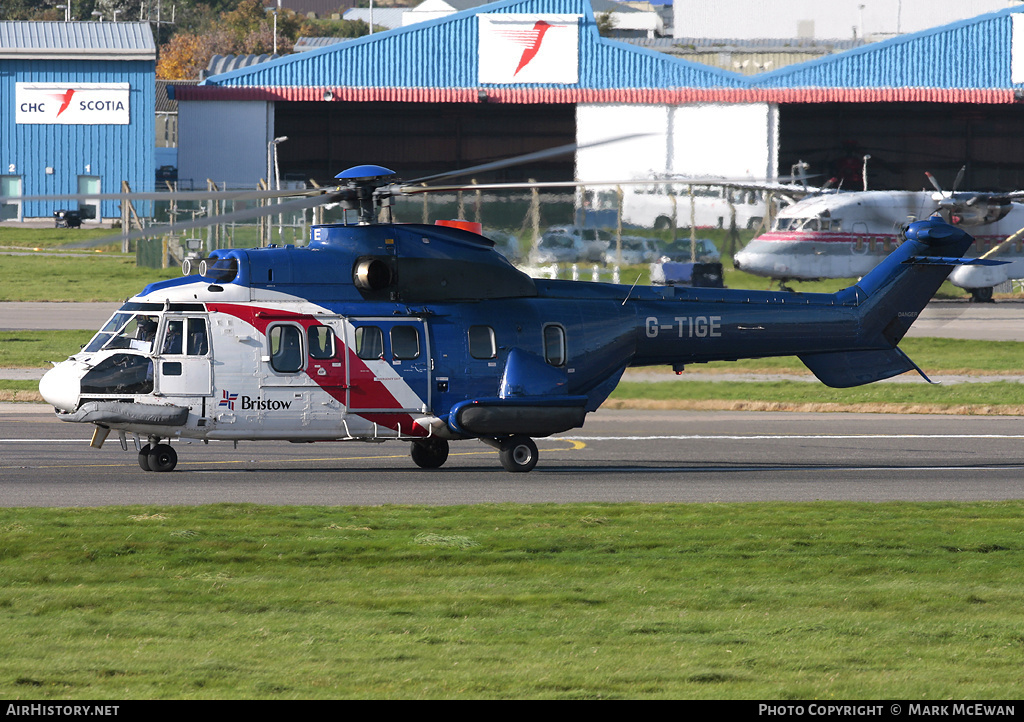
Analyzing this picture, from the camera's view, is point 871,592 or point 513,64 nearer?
point 871,592

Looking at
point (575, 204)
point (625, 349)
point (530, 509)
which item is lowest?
point (530, 509)

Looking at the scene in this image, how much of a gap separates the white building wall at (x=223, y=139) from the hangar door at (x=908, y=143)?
30025mm

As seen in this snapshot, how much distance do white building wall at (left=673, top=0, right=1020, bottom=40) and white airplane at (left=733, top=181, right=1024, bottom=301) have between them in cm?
4693

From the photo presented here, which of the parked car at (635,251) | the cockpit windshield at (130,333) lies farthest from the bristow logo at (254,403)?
the parked car at (635,251)

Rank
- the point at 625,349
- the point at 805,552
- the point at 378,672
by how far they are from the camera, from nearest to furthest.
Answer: the point at 378,672 < the point at 805,552 < the point at 625,349

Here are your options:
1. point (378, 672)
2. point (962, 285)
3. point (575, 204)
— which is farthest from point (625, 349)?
point (962, 285)

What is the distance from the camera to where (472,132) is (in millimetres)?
79562

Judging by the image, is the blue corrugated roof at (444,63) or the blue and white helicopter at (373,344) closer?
the blue and white helicopter at (373,344)

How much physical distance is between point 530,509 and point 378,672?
6.56m

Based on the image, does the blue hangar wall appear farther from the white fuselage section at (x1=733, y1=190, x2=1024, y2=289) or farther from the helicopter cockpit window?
the helicopter cockpit window

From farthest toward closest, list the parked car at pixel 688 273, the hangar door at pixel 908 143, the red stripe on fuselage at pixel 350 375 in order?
the hangar door at pixel 908 143 < the parked car at pixel 688 273 < the red stripe on fuselage at pixel 350 375

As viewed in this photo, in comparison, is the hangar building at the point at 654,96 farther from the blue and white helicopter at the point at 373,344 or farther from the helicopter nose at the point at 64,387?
the helicopter nose at the point at 64,387

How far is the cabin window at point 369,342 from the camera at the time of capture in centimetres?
1722
